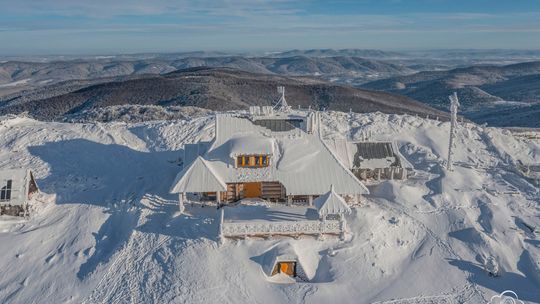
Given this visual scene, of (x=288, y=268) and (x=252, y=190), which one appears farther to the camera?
(x=252, y=190)

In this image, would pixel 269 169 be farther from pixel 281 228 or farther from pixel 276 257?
pixel 276 257

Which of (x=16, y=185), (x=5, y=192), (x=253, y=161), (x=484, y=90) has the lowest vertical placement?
(x=484, y=90)

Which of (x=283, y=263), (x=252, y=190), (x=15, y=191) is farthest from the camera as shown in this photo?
(x=252, y=190)

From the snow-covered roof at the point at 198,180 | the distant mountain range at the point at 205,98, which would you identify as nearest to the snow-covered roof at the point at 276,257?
the snow-covered roof at the point at 198,180

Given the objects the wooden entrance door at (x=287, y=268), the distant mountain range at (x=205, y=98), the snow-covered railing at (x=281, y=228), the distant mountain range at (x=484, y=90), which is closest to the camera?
the wooden entrance door at (x=287, y=268)

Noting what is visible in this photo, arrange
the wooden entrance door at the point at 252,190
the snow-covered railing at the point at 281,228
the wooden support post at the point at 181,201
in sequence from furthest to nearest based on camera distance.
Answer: the wooden entrance door at the point at 252,190
the wooden support post at the point at 181,201
the snow-covered railing at the point at 281,228

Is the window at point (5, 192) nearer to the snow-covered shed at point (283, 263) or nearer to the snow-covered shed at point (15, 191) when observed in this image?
the snow-covered shed at point (15, 191)

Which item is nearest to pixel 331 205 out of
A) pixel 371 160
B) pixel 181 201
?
pixel 371 160

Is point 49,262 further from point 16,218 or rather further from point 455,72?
point 455,72
